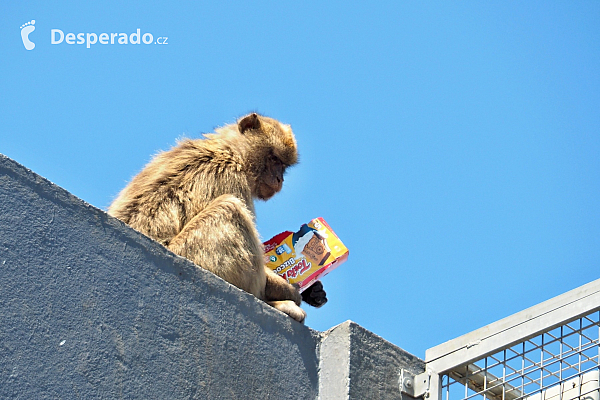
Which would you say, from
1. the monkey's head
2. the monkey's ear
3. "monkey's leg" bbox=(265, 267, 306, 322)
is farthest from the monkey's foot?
the monkey's ear

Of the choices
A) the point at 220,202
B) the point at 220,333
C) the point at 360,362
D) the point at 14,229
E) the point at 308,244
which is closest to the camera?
the point at 14,229

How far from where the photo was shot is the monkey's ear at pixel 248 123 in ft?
20.2

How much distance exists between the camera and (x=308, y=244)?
5.25m

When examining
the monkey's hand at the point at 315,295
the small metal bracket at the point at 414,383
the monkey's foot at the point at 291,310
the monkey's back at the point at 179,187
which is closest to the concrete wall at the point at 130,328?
the small metal bracket at the point at 414,383

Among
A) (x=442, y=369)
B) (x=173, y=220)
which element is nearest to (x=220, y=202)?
(x=173, y=220)

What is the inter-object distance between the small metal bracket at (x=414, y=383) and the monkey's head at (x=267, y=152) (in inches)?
78.1

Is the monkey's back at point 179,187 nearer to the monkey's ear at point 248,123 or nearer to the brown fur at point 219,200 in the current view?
the brown fur at point 219,200

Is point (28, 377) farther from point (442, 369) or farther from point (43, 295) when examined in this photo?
point (442, 369)

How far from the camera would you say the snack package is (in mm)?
5266

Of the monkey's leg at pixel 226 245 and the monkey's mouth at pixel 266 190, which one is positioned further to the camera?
the monkey's mouth at pixel 266 190

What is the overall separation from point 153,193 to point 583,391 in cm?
259

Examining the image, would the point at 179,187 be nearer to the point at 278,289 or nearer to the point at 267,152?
the point at 278,289

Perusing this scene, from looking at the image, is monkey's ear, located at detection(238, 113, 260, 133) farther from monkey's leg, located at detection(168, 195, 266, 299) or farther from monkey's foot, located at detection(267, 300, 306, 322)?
monkey's foot, located at detection(267, 300, 306, 322)

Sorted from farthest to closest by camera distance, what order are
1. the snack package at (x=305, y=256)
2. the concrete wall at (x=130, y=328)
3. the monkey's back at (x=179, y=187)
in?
the snack package at (x=305, y=256) < the monkey's back at (x=179, y=187) < the concrete wall at (x=130, y=328)
